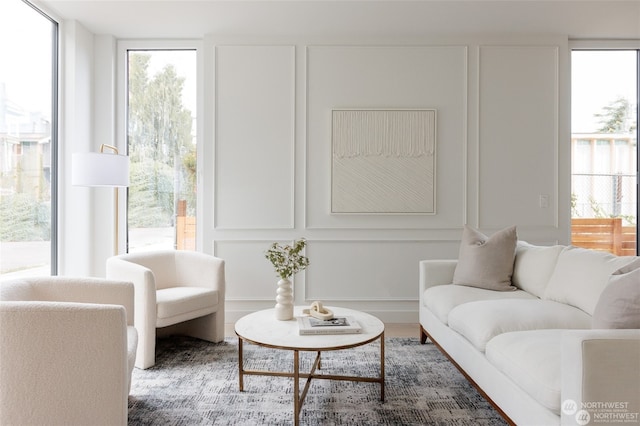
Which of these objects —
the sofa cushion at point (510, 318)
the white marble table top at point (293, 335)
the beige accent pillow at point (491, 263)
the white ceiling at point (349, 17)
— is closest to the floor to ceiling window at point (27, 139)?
the white ceiling at point (349, 17)

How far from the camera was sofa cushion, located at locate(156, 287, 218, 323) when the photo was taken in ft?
10.2

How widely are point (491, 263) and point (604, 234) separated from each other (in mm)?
1942

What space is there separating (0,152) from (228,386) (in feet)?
7.41

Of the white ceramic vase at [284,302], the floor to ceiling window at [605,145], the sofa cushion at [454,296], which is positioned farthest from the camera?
the floor to ceiling window at [605,145]

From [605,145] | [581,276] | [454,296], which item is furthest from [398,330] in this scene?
[605,145]

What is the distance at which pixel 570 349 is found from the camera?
5.06ft

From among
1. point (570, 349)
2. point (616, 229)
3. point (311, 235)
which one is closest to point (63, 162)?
point (311, 235)

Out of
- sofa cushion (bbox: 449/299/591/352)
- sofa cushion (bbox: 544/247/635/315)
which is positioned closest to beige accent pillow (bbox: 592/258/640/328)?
sofa cushion (bbox: 449/299/591/352)

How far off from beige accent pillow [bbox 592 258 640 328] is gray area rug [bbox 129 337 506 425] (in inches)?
30.8

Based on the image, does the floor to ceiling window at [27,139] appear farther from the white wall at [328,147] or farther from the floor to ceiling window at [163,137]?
the floor to ceiling window at [163,137]

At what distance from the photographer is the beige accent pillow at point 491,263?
3.17 m

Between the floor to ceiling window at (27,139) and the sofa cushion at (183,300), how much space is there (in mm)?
1078

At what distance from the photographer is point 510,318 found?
2342mm

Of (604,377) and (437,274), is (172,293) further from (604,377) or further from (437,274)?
(604,377)
